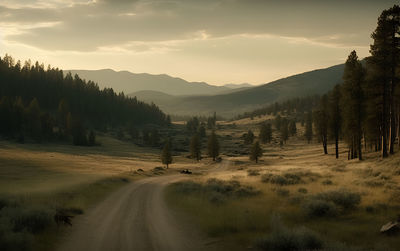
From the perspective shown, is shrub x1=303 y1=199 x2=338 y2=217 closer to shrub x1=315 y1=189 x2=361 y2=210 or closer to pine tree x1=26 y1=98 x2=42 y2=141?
shrub x1=315 y1=189 x2=361 y2=210

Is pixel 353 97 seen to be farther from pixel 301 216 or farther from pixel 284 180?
pixel 301 216

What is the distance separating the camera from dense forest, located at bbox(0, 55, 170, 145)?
108 meters

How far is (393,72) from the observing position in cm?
3325

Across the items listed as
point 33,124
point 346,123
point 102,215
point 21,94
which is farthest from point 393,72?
point 21,94


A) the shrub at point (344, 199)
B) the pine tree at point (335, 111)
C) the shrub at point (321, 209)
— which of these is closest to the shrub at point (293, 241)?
the shrub at point (321, 209)

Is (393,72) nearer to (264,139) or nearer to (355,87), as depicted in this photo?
(355,87)

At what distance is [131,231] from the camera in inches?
549

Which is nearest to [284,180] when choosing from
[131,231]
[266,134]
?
[131,231]

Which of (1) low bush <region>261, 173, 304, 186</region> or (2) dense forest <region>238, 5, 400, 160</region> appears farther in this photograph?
(2) dense forest <region>238, 5, 400, 160</region>

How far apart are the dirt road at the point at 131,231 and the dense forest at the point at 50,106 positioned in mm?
102738

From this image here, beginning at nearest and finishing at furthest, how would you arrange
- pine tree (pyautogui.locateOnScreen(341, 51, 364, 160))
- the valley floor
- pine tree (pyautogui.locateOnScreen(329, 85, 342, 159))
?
1. the valley floor
2. pine tree (pyautogui.locateOnScreen(341, 51, 364, 160))
3. pine tree (pyautogui.locateOnScreen(329, 85, 342, 159))

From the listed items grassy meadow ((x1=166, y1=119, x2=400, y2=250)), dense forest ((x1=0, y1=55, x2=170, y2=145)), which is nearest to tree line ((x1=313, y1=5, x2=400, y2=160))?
grassy meadow ((x1=166, y1=119, x2=400, y2=250))

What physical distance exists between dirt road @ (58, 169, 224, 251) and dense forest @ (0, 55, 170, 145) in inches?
4045

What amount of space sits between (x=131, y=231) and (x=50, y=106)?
17468cm
